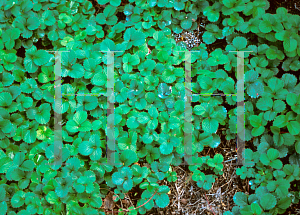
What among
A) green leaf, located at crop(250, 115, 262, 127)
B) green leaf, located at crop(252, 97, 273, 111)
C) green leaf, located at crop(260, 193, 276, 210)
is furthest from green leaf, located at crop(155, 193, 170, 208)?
green leaf, located at crop(252, 97, 273, 111)

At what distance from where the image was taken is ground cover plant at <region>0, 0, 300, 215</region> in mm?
1770

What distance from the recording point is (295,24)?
187 centimetres

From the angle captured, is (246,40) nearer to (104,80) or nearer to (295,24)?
(295,24)

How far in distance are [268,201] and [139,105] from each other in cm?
109

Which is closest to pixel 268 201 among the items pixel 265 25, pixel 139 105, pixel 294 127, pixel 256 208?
pixel 256 208

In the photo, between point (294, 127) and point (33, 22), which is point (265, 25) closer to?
point (294, 127)

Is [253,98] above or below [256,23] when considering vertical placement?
below

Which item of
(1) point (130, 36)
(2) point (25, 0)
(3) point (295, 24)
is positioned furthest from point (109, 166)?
(3) point (295, 24)

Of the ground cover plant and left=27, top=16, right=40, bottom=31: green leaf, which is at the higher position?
left=27, top=16, right=40, bottom=31: green leaf

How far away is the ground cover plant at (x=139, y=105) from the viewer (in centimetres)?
177

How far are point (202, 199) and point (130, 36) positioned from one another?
138cm

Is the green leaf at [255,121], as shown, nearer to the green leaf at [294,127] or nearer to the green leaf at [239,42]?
the green leaf at [294,127]

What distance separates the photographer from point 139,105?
1.82m

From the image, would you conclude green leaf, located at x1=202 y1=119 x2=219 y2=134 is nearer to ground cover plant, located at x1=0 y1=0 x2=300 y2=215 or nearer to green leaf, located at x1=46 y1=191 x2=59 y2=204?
ground cover plant, located at x1=0 y1=0 x2=300 y2=215
